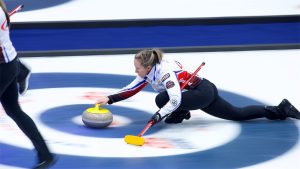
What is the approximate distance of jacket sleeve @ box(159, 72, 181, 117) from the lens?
469cm

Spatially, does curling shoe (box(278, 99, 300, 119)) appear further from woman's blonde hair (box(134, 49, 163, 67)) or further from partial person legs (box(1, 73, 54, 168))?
partial person legs (box(1, 73, 54, 168))

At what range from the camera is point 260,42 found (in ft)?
26.2

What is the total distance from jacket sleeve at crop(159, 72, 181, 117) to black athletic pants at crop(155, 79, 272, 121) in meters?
0.17

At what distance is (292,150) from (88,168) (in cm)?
129

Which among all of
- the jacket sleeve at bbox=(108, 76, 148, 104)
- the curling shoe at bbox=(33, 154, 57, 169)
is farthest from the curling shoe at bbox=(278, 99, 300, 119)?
the curling shoe at bbox=(33, 154, 57, 169)

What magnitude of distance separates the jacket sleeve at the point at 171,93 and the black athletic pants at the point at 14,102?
0.99 m

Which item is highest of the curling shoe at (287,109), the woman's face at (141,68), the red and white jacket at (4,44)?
the red and white jacket at (4,44)

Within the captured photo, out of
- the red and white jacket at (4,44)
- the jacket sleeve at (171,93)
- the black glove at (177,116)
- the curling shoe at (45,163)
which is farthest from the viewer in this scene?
the black glove at (177,116)

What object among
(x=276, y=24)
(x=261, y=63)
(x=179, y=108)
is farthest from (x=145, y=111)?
(x=276, y=24)

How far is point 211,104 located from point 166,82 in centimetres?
45

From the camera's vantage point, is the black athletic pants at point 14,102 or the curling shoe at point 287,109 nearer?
the black athletic pants at point 14,102

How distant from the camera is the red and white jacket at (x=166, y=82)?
15.4 feet

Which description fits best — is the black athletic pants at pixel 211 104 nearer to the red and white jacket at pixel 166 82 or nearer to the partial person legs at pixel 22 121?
the red and white jacket at pixel 166 82

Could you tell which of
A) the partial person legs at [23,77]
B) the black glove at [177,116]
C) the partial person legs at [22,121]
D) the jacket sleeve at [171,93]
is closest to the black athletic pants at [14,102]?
the partial person legs at [22,121]
